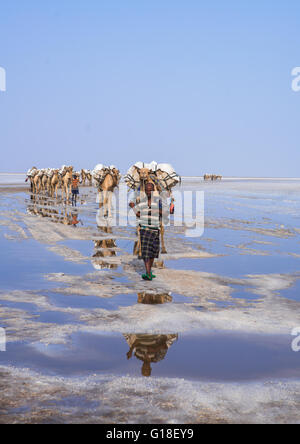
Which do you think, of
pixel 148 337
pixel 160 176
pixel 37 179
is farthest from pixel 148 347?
pixel 37 179

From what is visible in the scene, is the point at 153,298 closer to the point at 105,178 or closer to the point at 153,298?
the point at 153,298

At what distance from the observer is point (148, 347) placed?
6.39 m

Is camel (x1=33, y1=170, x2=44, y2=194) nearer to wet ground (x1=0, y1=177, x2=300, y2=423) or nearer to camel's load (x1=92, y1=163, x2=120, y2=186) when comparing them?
camel's load (x1=92, y1=163, x2=120, y2=186)

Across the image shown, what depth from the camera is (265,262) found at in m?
13.2

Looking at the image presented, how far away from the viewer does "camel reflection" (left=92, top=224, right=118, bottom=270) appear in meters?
12.4

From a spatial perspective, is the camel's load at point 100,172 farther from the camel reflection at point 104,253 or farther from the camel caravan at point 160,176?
the camel caravan at point 160,176

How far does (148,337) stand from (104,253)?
774 cm

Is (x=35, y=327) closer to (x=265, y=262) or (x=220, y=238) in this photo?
(x=265, y=262)

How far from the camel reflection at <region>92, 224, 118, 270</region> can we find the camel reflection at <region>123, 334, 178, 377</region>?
210 inches

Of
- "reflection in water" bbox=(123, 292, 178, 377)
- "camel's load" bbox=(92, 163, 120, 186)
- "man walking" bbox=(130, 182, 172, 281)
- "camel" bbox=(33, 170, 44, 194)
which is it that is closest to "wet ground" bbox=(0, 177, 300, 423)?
"reflection in water" bbox=(123, 292, 178, 377)

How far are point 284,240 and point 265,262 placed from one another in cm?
478

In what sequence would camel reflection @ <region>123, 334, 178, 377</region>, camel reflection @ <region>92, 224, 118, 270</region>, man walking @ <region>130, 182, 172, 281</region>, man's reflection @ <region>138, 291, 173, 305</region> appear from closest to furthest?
camel reflection @ <region>123, 334, 178, 377</region> < man's reflection @ <region>138, 291, 173, 305</region> < man walking @ <region>130, 182, 172, 281</region> < camel reflection @ <region>92, 224, 118, 270</region>

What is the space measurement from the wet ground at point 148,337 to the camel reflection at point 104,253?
0.08m

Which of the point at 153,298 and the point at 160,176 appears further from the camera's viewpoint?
the point at 160,176
